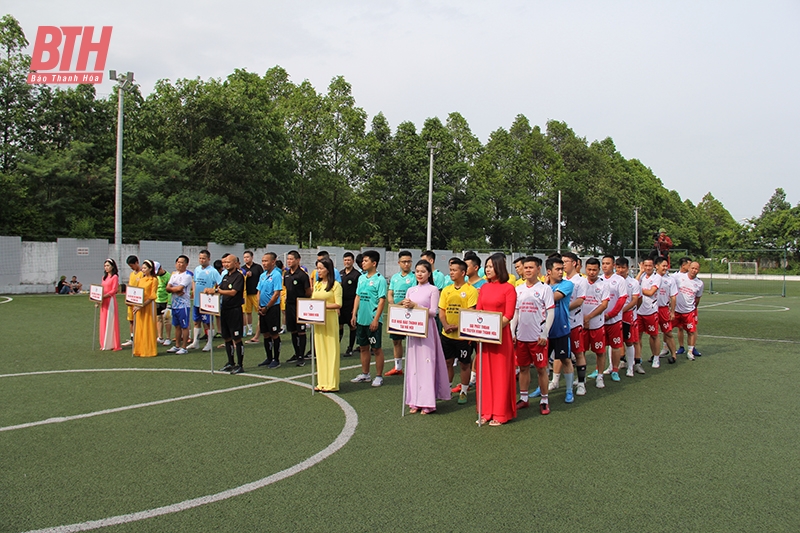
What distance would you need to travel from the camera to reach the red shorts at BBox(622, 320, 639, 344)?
948cm

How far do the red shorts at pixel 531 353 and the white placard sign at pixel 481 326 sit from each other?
83 centimetres

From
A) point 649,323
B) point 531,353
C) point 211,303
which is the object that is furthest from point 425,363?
point 649,323

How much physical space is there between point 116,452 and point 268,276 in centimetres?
547

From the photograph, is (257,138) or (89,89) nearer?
(89,89)

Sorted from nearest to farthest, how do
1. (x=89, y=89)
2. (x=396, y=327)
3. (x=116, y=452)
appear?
(x=116, y=452)
(x=396, y=327)
(x=89, y=89)

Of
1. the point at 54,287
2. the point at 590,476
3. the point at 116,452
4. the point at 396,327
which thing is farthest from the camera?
the point at 54,287

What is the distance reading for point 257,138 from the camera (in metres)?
34.5

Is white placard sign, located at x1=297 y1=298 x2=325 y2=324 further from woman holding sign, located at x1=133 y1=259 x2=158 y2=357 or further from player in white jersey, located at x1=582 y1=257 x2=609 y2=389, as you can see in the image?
woman holding sign, located at x1=133 y1=259 x2=158 y2=357

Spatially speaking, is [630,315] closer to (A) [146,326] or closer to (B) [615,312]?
(B) [615,312]

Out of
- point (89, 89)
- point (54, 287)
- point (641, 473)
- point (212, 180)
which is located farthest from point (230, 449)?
point (89, 89)

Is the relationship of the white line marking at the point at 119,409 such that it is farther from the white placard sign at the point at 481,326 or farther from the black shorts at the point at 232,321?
the white placard sign at the point at 481,326

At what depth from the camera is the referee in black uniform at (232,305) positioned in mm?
9016

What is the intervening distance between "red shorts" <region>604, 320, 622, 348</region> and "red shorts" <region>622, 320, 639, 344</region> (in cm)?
53

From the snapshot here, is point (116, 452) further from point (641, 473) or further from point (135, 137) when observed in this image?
point (135, 137)
